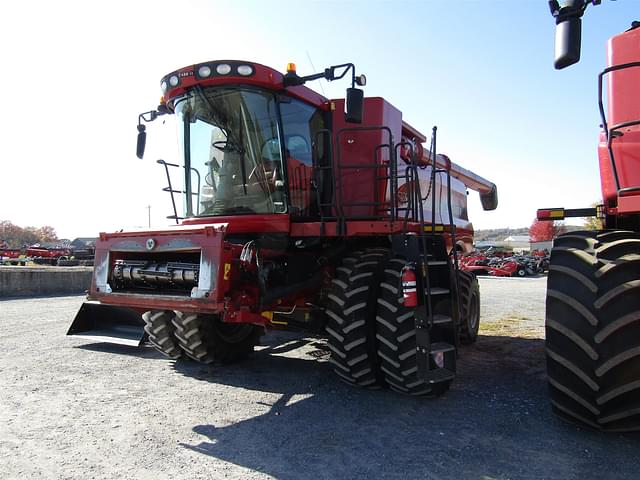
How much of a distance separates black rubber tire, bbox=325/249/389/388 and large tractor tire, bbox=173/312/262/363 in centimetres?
170

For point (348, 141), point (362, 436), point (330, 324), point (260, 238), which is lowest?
point (362, 436)

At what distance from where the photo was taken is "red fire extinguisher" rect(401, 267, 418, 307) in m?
4.29

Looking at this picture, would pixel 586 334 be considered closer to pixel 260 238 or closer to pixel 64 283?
pixel 260 238

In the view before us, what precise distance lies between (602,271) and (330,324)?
8.27ft

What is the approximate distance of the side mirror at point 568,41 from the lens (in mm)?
3121

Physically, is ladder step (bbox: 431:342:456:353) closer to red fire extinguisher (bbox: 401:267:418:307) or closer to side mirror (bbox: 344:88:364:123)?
red fire extinguisher (bbox: 401:267:418:307)

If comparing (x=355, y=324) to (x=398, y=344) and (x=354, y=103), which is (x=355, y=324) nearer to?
(x=398, y=344)

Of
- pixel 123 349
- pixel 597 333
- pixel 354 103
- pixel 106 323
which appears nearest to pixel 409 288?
pixel 597 333

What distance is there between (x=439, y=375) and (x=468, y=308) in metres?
3.42

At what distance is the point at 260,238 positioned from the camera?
16.9ft

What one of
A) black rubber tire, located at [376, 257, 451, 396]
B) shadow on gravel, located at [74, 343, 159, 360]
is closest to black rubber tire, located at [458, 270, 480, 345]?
black rubber tire, located at [376, 257, 451, 396]

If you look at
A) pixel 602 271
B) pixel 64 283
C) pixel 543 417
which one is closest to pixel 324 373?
pixel 543 417

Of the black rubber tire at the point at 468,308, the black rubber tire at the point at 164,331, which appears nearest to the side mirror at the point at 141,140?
the black rubber tire at the point at 164,331

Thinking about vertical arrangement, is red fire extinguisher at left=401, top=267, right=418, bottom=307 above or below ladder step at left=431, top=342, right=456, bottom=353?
above
